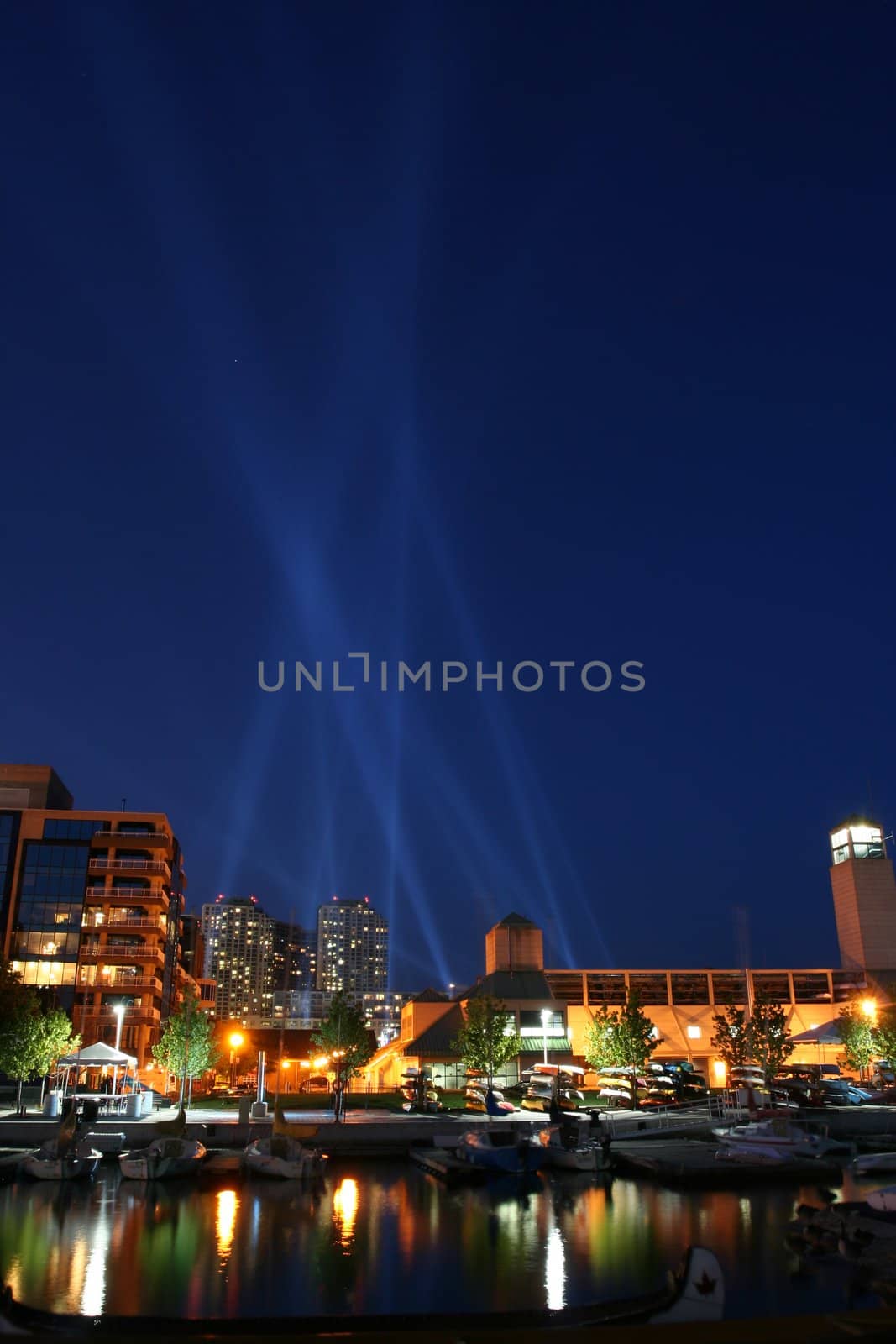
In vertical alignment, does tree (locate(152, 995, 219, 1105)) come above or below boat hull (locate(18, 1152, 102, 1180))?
above

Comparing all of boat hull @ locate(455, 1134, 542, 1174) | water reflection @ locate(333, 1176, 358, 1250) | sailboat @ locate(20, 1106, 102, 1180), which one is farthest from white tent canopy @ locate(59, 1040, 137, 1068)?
boat hull @ locate(455, 1134, 542, 1174)

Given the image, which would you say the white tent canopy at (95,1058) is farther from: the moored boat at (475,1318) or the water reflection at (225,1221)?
the moored boat at (475,1318)

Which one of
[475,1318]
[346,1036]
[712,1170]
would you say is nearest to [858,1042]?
[346,1036]

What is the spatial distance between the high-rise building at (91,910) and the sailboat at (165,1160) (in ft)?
131

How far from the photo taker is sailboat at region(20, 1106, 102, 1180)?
41469 mm

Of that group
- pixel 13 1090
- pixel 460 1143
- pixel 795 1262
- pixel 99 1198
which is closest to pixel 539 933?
pixel 13 1090

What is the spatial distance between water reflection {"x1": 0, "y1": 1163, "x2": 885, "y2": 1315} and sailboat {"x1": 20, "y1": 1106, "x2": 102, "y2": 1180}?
851 millimetres

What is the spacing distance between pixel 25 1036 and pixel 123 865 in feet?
85.5

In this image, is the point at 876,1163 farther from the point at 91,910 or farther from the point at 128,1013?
the point at 91,910

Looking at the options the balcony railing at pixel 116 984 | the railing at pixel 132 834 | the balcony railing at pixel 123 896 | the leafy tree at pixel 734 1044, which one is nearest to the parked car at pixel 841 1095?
the leafy tree at pixel 734 1044

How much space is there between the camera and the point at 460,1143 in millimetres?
46188

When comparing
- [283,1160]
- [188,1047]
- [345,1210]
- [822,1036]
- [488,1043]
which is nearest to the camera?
[345,1210]

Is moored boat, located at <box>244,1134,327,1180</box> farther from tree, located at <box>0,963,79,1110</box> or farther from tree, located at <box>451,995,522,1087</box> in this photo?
tree, located at <box>451,995,522,1087</box>

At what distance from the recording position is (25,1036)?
61.9 meters
